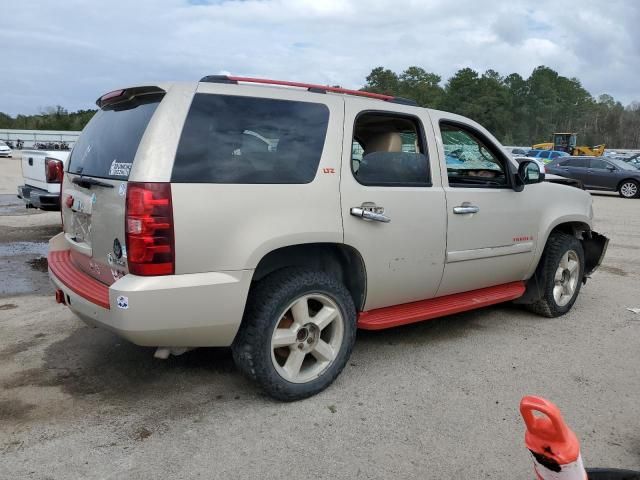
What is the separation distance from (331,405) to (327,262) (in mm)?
928

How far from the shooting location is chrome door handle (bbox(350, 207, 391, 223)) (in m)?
3.48

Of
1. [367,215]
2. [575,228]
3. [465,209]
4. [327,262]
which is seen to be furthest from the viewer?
[575,228]

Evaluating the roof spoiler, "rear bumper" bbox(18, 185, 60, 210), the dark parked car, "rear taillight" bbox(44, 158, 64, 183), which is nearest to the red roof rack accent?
the roof spoiler

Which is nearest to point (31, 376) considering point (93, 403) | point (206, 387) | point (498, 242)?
point (93, 403)

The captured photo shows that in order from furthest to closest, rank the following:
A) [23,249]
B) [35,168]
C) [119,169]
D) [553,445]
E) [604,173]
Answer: [604,173] < [35,168] < [23,249] < [119,169] < [553,445]

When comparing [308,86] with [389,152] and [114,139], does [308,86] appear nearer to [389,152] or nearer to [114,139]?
[389,152]

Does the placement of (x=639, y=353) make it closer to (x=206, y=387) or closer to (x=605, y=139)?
(x=206, y=387)

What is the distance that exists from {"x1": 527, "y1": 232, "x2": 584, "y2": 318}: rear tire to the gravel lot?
0.19 metres

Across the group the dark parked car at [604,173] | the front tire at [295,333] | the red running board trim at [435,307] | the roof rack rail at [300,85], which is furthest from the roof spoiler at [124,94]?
the dark parked car at [604,173]

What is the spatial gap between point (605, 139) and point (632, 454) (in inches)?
4404

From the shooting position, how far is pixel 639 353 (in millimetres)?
4328

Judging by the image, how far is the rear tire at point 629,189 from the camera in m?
20.3

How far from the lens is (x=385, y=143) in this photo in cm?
418

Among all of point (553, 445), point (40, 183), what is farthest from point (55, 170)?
point (553, 445)
